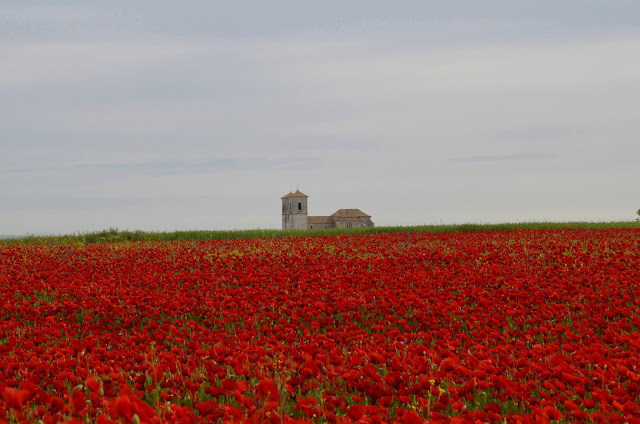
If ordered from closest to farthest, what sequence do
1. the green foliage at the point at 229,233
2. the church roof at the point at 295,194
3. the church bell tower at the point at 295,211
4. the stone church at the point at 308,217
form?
1. the green foliage at the point at 229,233
2. the stone church at the point at 308,217
3. the church bell tower at the point at 295,211
4. the church roof at the point at 295,194

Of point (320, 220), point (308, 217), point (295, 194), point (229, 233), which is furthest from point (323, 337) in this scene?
point (295, 194)

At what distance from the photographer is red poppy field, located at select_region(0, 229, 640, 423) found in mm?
4578

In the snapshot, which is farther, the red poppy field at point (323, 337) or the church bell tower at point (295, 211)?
the church bell tower at point (295, 211)

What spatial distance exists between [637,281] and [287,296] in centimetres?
673

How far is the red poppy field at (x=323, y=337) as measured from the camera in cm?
458

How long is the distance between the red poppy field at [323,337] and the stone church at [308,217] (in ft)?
231

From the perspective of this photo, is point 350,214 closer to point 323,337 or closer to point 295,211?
point 295,211

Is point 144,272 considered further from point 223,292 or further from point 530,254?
point 530,254

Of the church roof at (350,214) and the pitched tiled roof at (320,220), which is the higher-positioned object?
the church roof at (350,214)

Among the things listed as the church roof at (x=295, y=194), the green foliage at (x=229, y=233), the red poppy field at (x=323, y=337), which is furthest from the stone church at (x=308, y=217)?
the red poppy field at (x=323, y=337)

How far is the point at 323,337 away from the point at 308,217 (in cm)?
8605

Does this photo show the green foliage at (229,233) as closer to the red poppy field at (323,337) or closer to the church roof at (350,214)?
the red poppy field at (323,337)

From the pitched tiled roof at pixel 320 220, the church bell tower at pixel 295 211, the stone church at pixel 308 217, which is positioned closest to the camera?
the stone church at pixel 308 217

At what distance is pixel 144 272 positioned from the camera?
12992 millimetres
